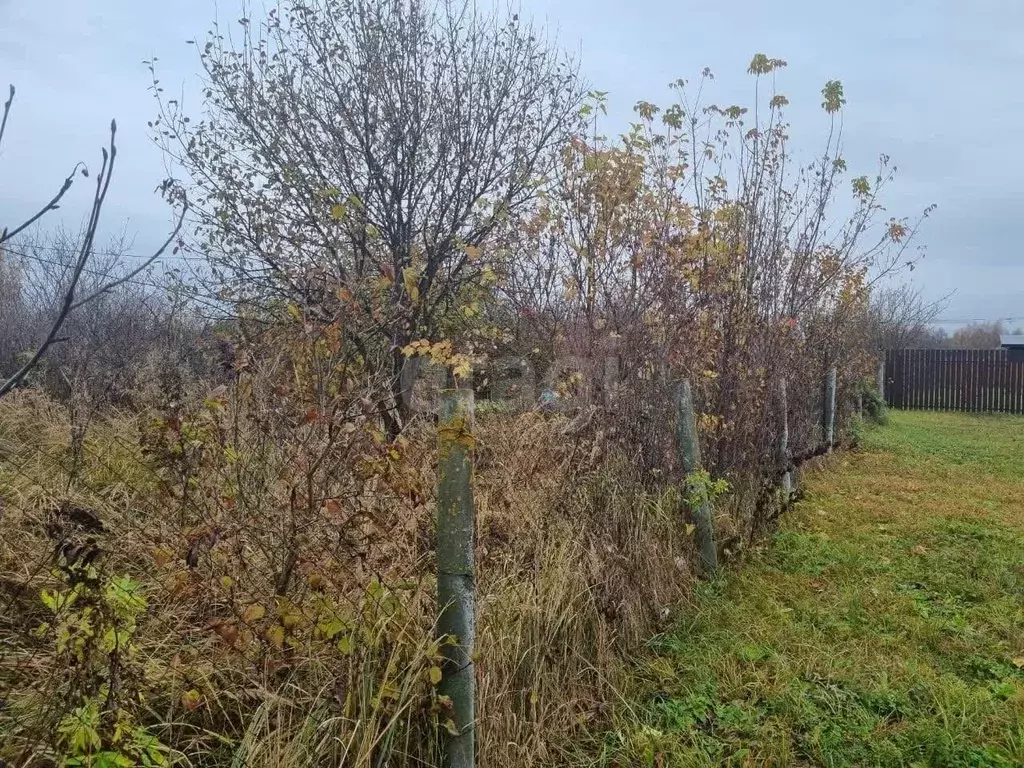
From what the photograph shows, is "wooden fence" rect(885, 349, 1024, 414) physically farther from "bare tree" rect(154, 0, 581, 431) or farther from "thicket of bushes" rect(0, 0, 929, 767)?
"bare tree" rect(154, 0, 581, 431)

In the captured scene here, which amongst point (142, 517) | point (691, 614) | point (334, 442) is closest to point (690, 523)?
point (691, 614)

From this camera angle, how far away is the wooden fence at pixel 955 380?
16500mm

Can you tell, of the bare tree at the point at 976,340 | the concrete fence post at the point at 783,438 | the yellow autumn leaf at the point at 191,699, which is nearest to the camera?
the yellow autumn leaf at the point at 191,699

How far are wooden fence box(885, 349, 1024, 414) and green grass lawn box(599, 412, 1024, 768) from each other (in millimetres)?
13709

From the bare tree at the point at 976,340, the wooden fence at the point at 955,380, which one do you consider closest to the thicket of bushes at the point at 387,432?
the wooden fence at the point at 955,380

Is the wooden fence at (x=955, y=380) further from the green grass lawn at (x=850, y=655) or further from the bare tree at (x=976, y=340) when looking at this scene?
the bare tree at (x=976, y=340)

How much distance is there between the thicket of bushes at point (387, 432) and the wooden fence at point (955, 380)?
11279mm

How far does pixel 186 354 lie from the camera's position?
26.2 feet

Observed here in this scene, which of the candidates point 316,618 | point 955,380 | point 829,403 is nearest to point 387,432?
point 316,618

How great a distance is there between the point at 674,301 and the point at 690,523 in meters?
1.73

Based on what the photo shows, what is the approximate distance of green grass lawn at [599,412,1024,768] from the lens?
250 centimetres

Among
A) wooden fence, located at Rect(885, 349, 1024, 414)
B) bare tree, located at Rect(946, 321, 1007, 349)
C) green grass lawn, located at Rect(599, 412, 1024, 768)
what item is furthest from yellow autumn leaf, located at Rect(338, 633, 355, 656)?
bare tree, located at Rect(946, 321, 1007, 349)

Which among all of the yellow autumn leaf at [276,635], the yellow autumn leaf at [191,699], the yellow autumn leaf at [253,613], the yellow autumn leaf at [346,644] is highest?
the yellow autumn leaf at [253,613]

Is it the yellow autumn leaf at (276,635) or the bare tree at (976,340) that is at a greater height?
the bare tree at (976,340)
